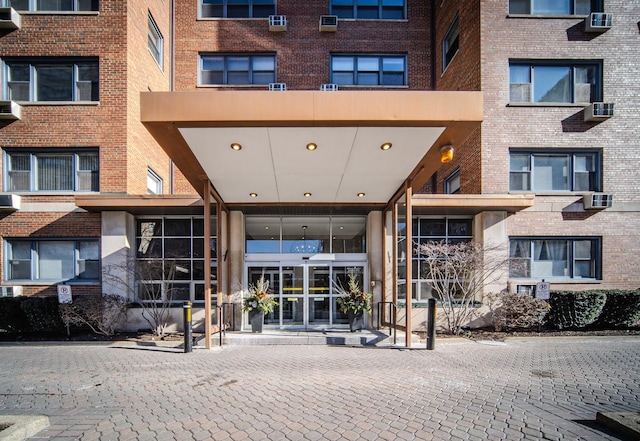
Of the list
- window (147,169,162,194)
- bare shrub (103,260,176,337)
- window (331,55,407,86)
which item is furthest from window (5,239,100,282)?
window (331,55,407,86)

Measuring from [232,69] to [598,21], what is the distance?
582 inches

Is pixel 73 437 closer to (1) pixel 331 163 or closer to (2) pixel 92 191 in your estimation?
(1) pixel 331 163

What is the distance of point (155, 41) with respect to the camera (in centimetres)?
1462

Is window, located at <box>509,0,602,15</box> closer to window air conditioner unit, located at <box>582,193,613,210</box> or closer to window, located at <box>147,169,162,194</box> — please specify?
window air conditioner unit, located at <box>582,193,613,210</box>

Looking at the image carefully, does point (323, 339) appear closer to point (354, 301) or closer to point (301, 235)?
point (354, 301)

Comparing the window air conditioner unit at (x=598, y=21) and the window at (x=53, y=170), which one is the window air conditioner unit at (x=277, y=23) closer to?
the window at (x=53, y=170)

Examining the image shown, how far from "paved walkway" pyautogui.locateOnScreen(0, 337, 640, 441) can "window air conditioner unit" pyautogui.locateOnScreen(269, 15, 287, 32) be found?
14347mm

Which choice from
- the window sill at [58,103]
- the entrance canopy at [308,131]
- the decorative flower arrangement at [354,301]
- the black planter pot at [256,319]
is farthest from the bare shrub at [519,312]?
the window sill at [58,103]

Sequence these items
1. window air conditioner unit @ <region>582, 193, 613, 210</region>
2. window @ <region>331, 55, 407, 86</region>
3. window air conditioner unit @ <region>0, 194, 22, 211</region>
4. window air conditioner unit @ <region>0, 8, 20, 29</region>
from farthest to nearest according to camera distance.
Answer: window @ <region>331, 55, 407, 86</region> < window air conditioner unit @ <region>582, 193, 613, 210</region> < window air conditioner unit @ <region>0, 8, 20, 29</region> < window air conditioner unit @ <region>0, 194, 22, 211</region>

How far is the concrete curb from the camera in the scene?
4.07m

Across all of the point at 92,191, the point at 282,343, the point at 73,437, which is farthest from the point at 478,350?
the point at 92,191

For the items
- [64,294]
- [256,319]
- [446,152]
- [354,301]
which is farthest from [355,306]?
[64,294]

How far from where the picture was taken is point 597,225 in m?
12.0

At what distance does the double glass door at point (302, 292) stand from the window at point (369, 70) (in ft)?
31.9
